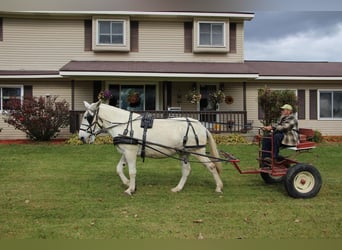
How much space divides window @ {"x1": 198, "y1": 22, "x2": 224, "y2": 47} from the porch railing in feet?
13.3

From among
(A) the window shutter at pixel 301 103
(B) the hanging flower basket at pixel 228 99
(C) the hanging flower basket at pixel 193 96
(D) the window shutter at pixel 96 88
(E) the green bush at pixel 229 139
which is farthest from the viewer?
(A) the window shutter at pixel 301 103

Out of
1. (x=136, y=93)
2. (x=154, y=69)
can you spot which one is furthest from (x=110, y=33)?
(x=154, y=69)

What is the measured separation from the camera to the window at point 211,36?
1888 cm

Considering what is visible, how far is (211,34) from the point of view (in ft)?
62.9

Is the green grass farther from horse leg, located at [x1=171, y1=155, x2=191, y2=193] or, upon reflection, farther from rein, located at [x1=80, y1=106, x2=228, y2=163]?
rein, located at [x1=80, y1=106, x2=228, y2=163]

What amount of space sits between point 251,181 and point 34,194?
488cm

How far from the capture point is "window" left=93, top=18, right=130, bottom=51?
18500 mm

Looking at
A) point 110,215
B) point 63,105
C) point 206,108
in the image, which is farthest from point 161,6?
point 206,108

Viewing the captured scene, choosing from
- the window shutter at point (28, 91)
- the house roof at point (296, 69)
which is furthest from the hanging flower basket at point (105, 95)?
the house roof at point (296, 69)

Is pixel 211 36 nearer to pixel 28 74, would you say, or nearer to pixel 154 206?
pixel 28 74

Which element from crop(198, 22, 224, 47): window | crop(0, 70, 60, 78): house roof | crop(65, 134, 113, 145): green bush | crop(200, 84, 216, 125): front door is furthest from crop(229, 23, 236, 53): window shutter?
crop(0, 70, 60, 78): house roof

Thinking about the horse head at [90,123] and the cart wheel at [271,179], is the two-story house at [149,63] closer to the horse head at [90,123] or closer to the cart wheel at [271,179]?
the cart wheel at [271,179]

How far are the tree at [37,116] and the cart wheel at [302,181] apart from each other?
38.9 feet

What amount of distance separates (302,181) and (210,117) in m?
11.0
